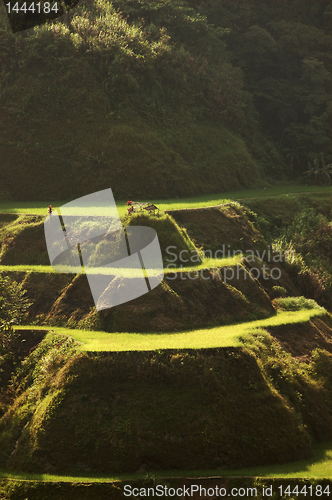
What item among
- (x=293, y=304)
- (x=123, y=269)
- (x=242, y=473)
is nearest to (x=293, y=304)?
(x=293, y=304)

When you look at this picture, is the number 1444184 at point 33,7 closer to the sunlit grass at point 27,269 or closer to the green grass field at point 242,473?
the sunlit grass at point 27,269

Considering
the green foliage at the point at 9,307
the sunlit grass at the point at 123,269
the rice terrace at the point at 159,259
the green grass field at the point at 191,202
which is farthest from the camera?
the green grass field at the point at 191,202

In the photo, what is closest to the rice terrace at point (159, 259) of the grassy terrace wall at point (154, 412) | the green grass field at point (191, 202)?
the grassy terrace wall at point (154, 412)

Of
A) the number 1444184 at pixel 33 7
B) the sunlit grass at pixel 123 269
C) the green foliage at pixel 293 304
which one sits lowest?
Answer: the green foliage at pixel 293 304

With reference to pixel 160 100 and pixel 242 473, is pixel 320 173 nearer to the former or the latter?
pixel 160 100

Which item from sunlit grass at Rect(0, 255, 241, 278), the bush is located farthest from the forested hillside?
the bush

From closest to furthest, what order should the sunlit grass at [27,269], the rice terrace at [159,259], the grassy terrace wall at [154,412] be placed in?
the grassy terrace wall at [154,412]
the rice terrace at [159,259]
the sunlit grass at [27,269]
